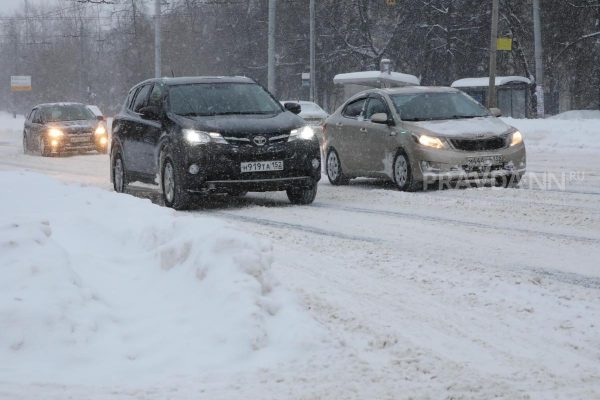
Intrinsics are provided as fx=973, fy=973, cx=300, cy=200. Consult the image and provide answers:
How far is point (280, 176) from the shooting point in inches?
453

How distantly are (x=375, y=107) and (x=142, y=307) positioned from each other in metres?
9.31

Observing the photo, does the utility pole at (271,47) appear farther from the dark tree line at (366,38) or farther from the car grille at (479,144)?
the car grille at (479,144)

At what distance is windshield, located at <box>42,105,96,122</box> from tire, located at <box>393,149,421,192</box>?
15.4m

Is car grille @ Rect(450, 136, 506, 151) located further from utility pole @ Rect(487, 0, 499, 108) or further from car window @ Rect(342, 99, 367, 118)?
utility pole @ Rect(487, 0, 499, 108)

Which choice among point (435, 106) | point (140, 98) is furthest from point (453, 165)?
Answer: point (140, 98)

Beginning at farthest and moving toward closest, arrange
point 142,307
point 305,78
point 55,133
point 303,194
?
1. point 305,78
2. point 55,133
3. point 303,194
4. point 142,307

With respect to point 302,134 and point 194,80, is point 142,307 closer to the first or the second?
point 302,134

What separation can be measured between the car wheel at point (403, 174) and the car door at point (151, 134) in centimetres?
330

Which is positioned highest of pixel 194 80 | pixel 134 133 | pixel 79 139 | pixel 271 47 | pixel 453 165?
pixel 271 47

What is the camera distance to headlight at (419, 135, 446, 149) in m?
12.8

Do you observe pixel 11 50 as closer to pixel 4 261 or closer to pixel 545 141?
pixel 545 141

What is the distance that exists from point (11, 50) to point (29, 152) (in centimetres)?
12193

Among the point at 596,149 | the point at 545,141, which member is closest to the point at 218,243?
the point at 596,149

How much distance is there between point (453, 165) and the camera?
41.9 feet
